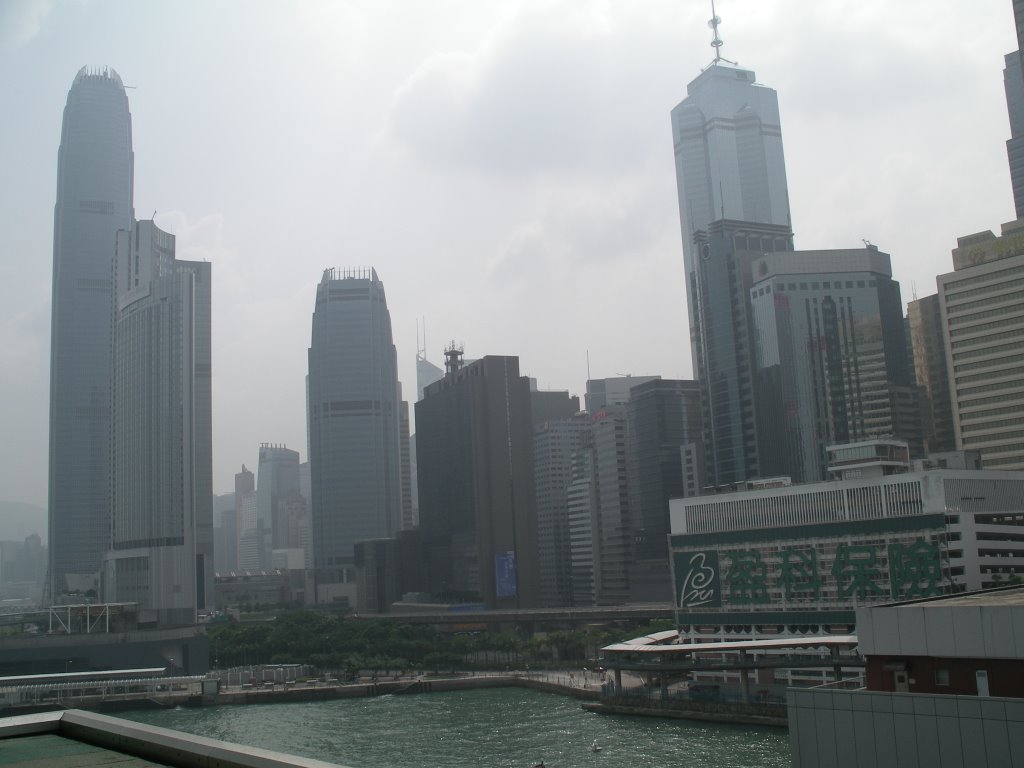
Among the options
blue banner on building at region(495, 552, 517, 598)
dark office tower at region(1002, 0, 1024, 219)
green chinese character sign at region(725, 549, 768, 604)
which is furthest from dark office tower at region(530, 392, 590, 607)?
green chinese character sign at region(725, 549, 768, 604)

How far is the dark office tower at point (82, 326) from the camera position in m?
170

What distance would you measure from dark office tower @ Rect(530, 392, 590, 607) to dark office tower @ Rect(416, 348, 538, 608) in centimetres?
2161

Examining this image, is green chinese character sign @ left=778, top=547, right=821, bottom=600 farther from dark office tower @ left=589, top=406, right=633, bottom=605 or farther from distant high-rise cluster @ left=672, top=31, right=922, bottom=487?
dark office tower @ left=589, top=406, right=633, bottom=605

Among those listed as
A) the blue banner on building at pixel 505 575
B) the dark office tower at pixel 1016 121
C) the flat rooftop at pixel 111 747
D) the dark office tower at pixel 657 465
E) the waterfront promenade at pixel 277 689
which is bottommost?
the waterfront promenade at pixel 277 689

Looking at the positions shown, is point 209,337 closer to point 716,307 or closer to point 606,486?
point 606,486

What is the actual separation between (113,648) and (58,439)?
9873 cm

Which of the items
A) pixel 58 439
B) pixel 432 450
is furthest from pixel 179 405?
pixel 58 439

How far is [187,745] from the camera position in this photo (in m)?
6.83

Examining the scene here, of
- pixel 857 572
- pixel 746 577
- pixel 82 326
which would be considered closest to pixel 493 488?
pixel 746 577

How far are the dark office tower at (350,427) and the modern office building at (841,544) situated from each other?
105969mm

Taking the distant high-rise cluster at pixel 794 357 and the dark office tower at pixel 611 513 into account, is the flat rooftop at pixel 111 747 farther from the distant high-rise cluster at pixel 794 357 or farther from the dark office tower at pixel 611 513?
the dark office tower at pixel 611 513

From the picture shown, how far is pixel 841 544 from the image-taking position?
58031 millimetres

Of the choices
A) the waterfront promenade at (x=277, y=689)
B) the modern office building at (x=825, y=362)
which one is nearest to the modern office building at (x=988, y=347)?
the modern office building at (x=825, y=362)

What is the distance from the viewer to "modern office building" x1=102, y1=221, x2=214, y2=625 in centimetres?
11581
